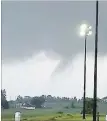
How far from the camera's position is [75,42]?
4797mm

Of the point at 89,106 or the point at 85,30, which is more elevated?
the point at 85,30

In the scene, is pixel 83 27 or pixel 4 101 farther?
pixel 83 27

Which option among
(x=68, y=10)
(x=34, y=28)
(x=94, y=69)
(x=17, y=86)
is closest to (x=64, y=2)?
(x=68, y=10)

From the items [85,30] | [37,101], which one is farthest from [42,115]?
[85,30]

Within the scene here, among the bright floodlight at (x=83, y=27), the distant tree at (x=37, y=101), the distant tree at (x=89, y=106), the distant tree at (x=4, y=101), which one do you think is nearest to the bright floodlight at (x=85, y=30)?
the bright floodlight at (x=83, y=27)

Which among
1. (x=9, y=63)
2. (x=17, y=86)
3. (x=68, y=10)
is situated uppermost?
(x=68, y=10)

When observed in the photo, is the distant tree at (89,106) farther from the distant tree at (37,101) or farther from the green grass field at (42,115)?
the distant tree at (37,101)

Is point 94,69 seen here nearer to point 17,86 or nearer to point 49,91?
point 49,91

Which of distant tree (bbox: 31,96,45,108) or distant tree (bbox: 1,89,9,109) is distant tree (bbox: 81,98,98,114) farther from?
distant tree (bbox: 1,89,9,109)

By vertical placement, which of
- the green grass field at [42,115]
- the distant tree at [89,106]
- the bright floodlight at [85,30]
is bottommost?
the green grass field at [42,115]

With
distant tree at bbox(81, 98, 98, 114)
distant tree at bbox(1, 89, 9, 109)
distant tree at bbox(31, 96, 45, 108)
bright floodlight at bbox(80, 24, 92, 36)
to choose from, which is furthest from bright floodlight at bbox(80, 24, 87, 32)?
distant tree at bbox(1, 89, 9, 109)

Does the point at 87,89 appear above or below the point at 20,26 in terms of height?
below

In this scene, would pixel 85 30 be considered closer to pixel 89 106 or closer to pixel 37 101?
pixel 89 106

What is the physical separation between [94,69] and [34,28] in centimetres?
104
